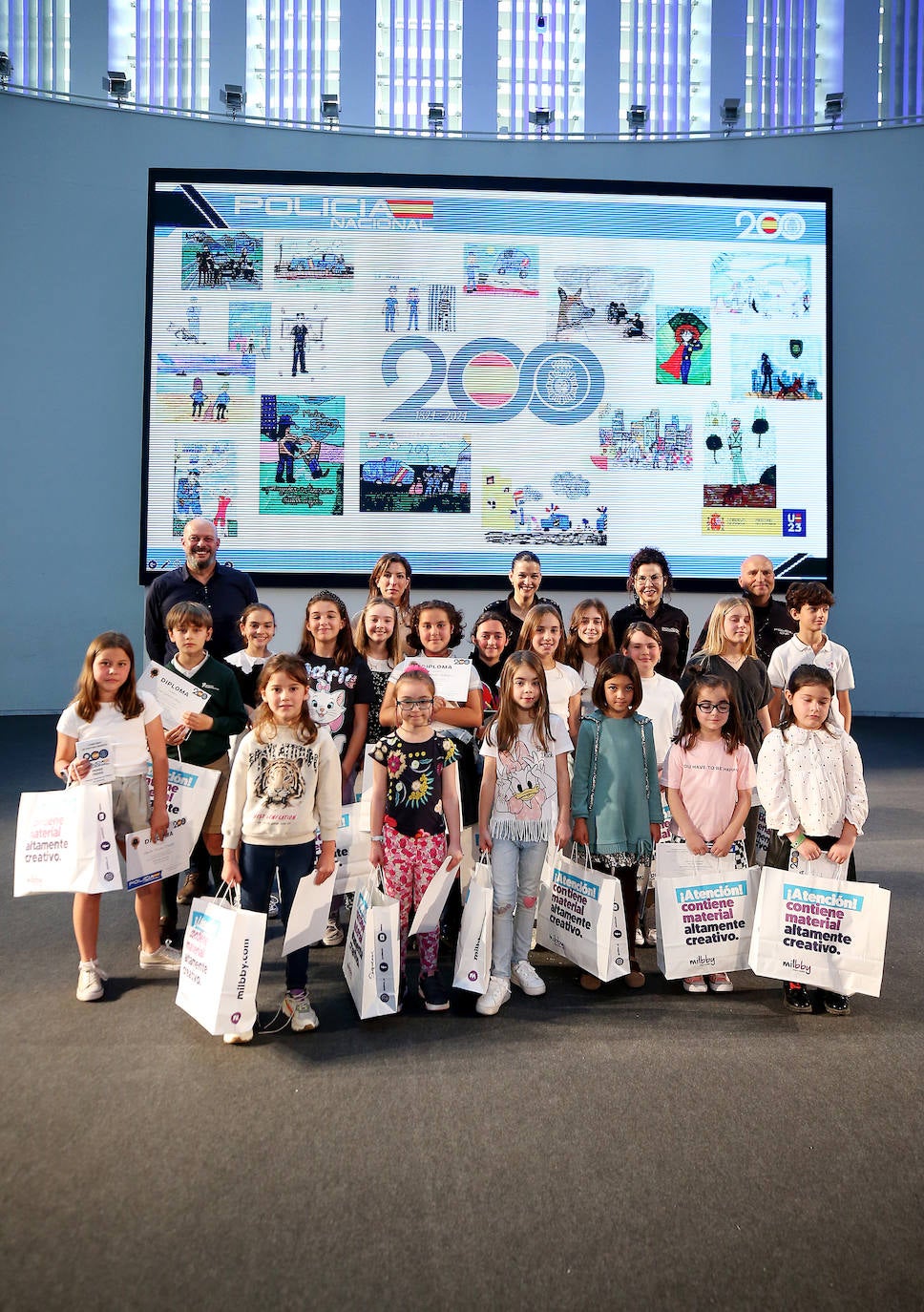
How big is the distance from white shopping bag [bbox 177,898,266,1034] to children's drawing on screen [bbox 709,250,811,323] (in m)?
6.66

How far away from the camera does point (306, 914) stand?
2.82 metres

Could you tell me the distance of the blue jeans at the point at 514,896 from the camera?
10.1 ft

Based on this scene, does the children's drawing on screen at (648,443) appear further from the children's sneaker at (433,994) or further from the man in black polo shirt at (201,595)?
the children's sneaker at (433,994)

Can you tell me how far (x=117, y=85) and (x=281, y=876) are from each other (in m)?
8.67

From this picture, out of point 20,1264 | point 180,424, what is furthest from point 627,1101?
point 180,424

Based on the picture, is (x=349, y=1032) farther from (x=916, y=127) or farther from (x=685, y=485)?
(x=916, y=127)

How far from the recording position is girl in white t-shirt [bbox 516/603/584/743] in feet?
11.2

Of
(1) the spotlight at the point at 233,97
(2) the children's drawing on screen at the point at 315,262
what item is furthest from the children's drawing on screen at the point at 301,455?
(1) the spotlight at the point at 233,97

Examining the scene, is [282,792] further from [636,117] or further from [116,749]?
[636,117]

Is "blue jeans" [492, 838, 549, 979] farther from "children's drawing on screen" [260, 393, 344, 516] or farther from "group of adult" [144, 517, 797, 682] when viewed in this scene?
"children's drawing on screen" [260, 393, 344, 516]

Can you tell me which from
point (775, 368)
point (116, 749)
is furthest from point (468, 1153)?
point (775, 368)

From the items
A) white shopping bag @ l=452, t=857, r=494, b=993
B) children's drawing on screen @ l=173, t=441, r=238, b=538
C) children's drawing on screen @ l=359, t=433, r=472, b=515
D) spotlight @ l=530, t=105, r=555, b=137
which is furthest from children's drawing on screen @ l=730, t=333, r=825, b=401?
white shopping bag @ l=452, t=857, r=494, b=993

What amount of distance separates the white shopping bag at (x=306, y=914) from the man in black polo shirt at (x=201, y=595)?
1.78 m

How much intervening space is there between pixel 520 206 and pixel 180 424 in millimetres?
3290
